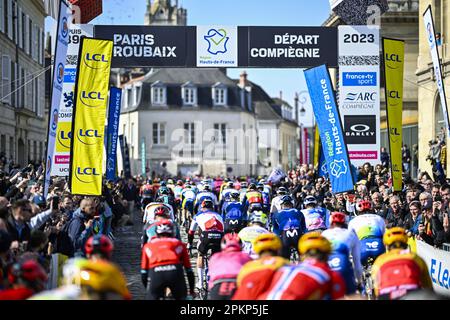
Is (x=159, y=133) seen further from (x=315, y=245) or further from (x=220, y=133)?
(x=315, y=245)

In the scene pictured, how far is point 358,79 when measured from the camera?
987 inches

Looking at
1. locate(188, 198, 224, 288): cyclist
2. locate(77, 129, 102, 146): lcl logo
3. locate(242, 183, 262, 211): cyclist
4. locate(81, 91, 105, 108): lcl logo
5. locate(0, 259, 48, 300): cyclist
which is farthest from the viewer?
locate(242, 183, 262, 211): cyclist

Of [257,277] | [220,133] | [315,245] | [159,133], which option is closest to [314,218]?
[315,245]

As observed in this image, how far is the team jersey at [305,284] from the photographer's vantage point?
25.0ft

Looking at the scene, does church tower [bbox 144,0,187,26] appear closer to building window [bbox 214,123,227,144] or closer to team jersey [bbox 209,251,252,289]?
building window [bbox 214,123,227,144]

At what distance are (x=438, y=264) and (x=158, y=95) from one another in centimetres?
6497

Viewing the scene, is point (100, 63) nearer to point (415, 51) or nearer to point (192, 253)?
point (192, 253)

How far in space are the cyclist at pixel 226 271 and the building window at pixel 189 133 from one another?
67.4m

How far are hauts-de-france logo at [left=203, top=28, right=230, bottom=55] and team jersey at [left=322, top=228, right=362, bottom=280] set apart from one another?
13775 mm

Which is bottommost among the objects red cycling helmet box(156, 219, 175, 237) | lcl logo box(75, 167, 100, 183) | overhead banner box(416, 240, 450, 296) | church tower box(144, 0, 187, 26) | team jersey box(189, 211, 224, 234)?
overhead banner box(416, 240, 450, 296)

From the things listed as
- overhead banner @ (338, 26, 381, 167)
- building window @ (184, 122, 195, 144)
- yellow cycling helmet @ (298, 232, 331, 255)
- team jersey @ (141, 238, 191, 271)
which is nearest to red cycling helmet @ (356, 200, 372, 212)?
team jersey @ (141, 238, 191, 271)

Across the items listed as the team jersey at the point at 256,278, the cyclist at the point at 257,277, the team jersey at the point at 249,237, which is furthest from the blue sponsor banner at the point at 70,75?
the team jersey at the point at 256,278

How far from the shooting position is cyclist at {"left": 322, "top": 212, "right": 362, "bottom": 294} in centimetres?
1054
